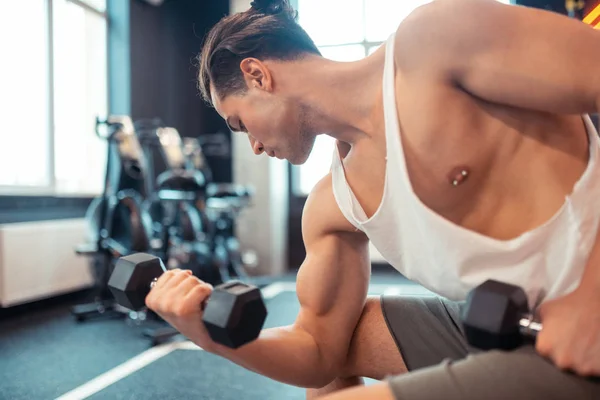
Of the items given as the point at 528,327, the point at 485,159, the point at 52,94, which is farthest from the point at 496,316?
the point at 52,94

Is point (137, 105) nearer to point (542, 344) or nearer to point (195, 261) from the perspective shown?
point (195, 261)

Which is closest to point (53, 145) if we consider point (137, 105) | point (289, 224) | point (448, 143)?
point (137, 105)

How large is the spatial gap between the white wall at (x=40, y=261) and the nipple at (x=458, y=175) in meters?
3.22

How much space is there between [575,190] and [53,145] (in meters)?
4.15

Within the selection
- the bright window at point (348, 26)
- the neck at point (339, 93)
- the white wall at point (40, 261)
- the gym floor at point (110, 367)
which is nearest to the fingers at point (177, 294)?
the neck at point (339, 93)

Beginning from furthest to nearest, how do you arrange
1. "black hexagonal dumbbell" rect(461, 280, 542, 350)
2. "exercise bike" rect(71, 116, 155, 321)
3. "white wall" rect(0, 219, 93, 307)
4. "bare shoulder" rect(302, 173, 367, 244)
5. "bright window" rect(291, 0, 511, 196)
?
1. "bright window" rect(291, 0, 511, 196)
2. "white wall" rect(0, 219, 93, 307)
3. "exercise bike" rect(71, 116, 155, 321)
4. "bare shoulder" rect(302, 173, 367, 244)
5. "black hexagonal dumbbell" rect(461, 280, 542, 350)

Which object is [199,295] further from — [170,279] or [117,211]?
[117,211]

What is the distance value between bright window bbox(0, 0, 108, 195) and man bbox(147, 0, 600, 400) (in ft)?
10.6

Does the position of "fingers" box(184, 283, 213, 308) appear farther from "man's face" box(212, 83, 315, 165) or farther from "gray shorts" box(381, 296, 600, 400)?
"man's face" box(212, 83, 315, 165)

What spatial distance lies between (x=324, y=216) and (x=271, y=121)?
0.76 feet

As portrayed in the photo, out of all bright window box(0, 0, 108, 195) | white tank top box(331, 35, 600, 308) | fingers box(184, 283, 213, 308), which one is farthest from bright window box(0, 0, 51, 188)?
white tank top box(331, 35, 600, 308)

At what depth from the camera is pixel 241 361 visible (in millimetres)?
999

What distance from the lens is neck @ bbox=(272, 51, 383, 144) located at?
1.00m

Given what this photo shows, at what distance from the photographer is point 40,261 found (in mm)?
3604
